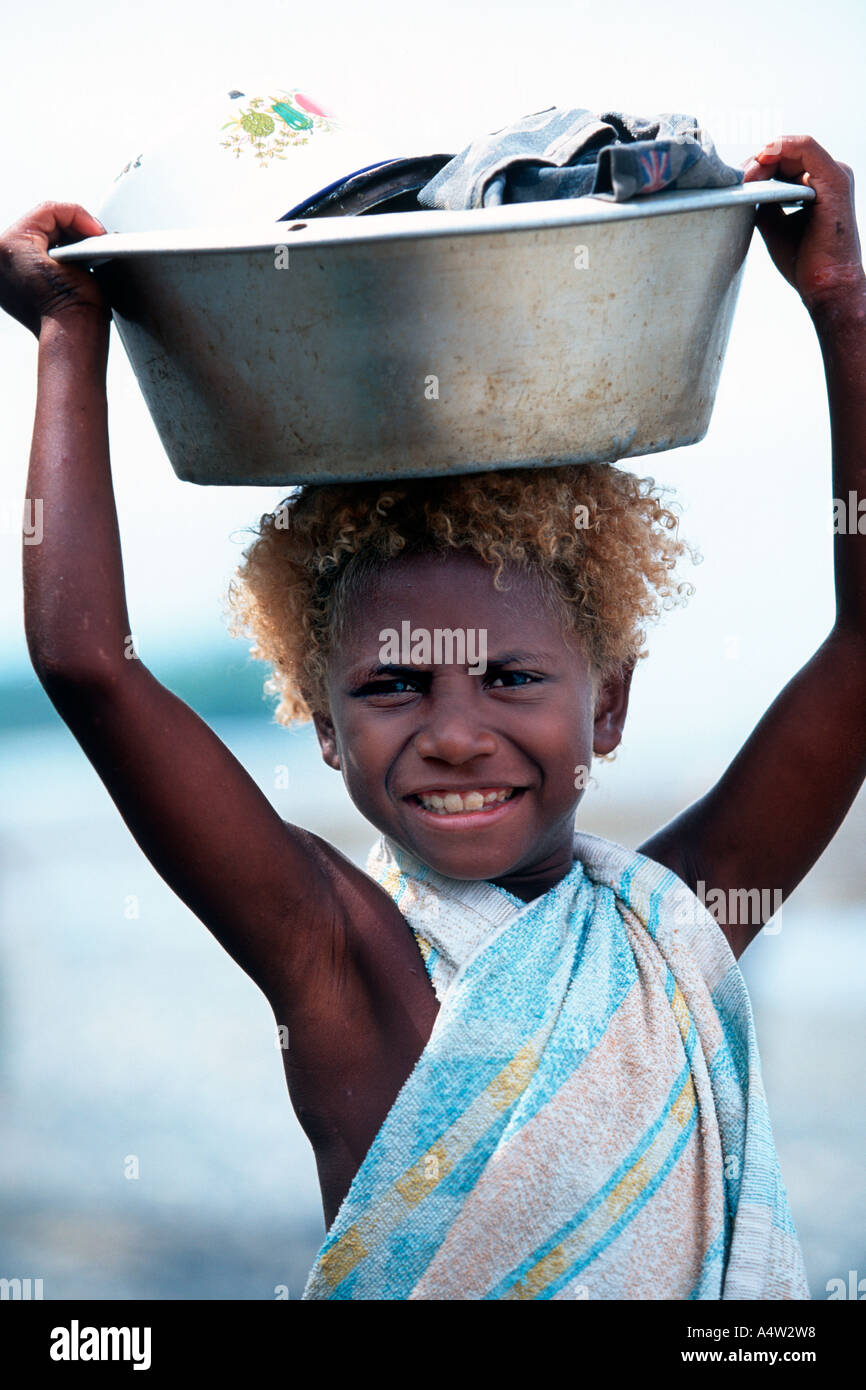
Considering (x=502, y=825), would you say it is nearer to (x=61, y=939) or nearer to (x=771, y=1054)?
(x=771, y=1054)

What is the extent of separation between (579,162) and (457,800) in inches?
25.4

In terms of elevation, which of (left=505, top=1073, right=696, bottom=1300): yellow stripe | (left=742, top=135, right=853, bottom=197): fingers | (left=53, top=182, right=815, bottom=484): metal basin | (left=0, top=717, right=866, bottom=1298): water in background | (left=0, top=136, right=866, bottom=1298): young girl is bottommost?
(left=0, top=717, right=866, bottom=1298): water in background

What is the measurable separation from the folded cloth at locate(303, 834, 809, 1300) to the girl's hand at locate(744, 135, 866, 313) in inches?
28.7

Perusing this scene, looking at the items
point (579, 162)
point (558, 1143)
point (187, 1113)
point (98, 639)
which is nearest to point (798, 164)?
point (579, 162)

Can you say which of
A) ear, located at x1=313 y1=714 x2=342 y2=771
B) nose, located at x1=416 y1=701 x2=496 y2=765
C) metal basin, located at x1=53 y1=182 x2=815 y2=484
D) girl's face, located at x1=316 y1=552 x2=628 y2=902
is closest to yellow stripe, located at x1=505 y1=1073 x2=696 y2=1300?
girl's face, located at x1=316 y1=552 x2=628 y2=902

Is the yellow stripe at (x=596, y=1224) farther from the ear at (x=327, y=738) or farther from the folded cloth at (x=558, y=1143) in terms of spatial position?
the ear at (x=327, y=738)

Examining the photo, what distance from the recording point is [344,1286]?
1.42 metres

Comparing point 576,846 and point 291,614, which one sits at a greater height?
point 291,614

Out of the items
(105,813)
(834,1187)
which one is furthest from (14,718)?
(834,1187)

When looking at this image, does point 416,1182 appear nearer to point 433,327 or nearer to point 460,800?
point 460,800

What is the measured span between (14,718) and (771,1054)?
24.5 feet

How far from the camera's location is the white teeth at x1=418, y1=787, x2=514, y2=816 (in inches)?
58.2

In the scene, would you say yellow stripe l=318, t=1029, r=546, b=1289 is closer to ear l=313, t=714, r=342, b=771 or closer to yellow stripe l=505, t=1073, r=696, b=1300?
yellow stripe l=505, t=1073, r=696, b=1300

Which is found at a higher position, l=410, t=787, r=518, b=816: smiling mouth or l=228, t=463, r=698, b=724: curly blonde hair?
l=228, t=463, r=698, b=724: curly blonde hair
